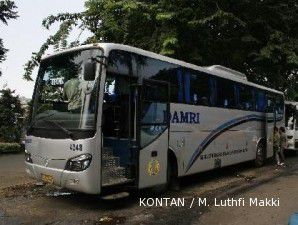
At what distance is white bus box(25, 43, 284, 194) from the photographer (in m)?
8.76

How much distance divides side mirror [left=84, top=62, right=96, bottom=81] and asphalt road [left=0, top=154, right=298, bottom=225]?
2793 millimetres

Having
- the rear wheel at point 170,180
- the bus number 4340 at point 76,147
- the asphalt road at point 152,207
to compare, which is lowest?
the asphalt road at point 152,207

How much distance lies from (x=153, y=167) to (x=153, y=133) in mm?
786

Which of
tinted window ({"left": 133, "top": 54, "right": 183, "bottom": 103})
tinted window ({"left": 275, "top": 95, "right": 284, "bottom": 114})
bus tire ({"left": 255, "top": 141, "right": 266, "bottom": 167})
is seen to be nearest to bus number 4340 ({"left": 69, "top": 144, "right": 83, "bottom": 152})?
tinted window ({"left": 133, "top": 54, "right": 183, "bottom": 103})

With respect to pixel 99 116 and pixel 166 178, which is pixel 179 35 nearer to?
pixel 166 178

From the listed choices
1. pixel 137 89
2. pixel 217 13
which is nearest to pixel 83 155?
pixel 137 89

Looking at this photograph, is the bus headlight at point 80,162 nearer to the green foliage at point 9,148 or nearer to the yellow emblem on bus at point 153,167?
the yellow emblem on bus at point 153,167

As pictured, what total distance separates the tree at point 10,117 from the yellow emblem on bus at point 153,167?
15.4m

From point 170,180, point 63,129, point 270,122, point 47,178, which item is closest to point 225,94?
point 170,180

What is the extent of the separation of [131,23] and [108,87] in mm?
10276

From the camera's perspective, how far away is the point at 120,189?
955 centimetres

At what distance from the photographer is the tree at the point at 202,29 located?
1817 centimetres

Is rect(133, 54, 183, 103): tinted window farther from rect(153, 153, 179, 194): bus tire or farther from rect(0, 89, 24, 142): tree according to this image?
rect(0, 89, 24, 142): tree

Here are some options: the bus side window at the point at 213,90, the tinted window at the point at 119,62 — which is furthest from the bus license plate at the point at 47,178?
the bus side window at the point at 213,90
